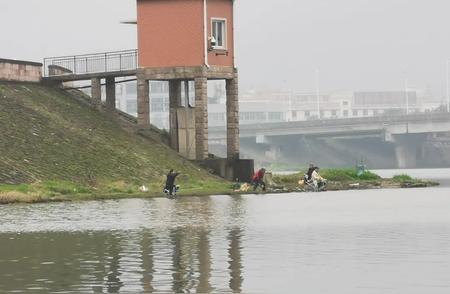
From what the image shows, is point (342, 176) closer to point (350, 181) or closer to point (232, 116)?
point (350, 181)

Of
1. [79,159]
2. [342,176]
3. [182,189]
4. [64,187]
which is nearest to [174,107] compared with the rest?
[342,176]

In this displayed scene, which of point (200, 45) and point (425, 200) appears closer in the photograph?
point (425, 200)

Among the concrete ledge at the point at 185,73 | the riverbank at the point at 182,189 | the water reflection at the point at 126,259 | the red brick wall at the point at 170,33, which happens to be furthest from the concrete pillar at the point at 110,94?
the water reflection at the point at 126,259

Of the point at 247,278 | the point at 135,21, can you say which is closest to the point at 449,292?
the point at 247,278

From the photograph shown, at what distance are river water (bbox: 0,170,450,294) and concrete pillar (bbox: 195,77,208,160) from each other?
30665mm

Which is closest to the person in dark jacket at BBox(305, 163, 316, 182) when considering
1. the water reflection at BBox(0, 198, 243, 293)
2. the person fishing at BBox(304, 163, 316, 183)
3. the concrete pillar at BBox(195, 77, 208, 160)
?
the person fishing at BBox(304, 163, 316, 183)

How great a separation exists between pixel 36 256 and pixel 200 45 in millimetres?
52656

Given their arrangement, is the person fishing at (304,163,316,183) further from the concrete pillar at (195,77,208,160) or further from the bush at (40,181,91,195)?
the bush at (40,181,91,195)

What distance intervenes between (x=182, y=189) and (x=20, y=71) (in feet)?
76.9

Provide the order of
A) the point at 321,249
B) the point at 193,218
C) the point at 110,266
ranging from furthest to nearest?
the point at 193,218
the point at 321,249
the point at 110,266

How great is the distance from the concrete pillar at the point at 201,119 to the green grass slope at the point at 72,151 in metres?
1.81

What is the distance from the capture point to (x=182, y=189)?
67.8 m

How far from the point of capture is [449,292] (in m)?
20.7

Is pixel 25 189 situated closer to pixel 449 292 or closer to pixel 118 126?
pixel 118 126
